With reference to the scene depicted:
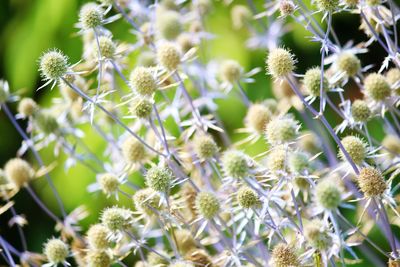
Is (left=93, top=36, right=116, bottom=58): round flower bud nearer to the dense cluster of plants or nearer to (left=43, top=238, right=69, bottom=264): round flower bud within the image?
the dense cluster of plants

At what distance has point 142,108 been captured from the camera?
64cm

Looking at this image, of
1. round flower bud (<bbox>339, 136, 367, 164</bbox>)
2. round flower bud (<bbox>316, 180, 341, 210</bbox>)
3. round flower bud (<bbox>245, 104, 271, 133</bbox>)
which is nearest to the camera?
round flower bud (<bbox>316, 180, 341, 210</bbox>)

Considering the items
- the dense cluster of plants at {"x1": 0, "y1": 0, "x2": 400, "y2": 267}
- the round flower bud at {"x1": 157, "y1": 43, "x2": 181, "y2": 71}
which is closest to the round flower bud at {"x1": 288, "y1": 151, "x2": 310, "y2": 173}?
the dense cluster of plants at {"x1": 0, "y1": 0, "x2": 400, "y2": 267}

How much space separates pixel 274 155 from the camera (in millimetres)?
562

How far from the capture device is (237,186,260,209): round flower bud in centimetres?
57

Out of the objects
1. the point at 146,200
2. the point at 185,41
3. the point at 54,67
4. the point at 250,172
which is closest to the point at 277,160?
the point at 250,172

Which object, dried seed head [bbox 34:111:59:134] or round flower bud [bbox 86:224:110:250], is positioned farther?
dried seed head [bbox 34:111:59:134]

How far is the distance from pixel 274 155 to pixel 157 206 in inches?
5.1

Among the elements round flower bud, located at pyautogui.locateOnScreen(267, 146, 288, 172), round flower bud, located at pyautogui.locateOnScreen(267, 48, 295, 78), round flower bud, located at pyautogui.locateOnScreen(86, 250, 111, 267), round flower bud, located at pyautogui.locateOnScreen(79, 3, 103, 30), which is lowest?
round flower bud, located at pyautogui.locateOnScreen(86, 250, 111, 267)

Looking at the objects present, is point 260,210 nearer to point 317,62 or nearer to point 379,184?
point 379,184

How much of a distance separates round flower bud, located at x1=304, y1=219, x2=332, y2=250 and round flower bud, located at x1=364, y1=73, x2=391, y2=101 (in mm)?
175

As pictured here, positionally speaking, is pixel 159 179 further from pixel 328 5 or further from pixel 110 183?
pixel 328 5

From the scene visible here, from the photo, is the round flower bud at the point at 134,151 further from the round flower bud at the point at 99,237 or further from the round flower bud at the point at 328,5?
the round flower bud at the point at 328,5

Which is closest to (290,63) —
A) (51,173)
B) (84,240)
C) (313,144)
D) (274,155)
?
(274,155)
